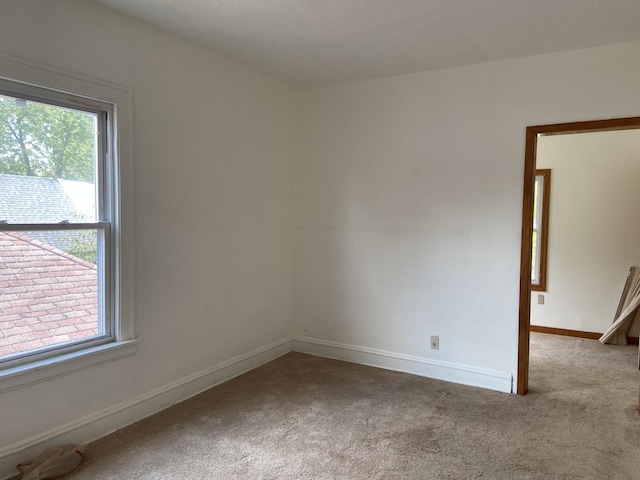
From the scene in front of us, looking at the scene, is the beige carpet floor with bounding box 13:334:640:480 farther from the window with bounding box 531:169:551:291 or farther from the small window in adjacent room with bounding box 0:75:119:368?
the window with bounding box 531:169:551:291

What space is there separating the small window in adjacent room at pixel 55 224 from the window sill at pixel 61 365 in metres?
0.05

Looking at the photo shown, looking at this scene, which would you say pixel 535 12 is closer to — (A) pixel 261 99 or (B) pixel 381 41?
(B) pixel 381 41

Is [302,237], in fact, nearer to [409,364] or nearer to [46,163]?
[409,364]

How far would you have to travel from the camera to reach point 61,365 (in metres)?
2.41

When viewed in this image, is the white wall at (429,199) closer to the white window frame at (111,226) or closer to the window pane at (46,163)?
the white window frame at (111,226)

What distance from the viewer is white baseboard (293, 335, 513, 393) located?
3486 mm

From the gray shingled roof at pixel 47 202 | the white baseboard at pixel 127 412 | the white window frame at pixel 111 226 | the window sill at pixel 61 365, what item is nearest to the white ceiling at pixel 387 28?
the white window frame at pixel 111 226

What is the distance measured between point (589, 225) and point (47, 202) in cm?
531

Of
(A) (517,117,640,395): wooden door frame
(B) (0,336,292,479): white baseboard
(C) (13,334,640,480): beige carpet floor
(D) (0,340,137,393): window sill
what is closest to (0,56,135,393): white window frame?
(D) (0,340,137,393): window sill

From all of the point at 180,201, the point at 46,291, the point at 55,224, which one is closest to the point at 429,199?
the point at 180,201

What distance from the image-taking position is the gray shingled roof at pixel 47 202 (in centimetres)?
224

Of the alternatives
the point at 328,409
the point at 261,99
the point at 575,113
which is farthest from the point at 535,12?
the point at 328,409

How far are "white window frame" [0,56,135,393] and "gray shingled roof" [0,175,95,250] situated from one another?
56 millimetres

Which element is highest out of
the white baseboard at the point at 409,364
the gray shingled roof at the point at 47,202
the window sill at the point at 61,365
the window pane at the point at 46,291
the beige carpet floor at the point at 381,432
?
the gray shingled roof at the point at 47,202
